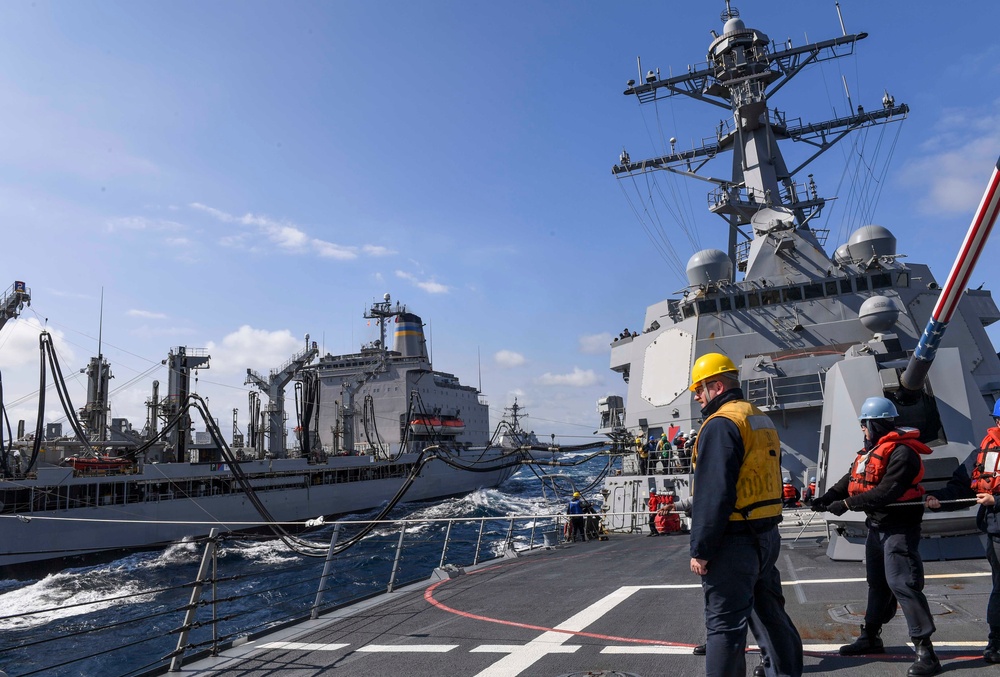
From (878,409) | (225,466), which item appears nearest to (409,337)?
(225,466)

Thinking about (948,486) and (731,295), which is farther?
(731,295)

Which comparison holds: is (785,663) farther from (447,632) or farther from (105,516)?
(105,516)

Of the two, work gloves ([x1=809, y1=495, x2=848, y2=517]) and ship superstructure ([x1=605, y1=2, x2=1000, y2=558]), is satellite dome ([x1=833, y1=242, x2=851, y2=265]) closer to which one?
ship superstructure ([x1=605, y1=2, x2=1000, y2=558])

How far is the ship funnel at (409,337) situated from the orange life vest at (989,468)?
49571 millimetres

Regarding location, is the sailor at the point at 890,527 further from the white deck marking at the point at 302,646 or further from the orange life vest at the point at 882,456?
the white deck marking at the point at 302,646

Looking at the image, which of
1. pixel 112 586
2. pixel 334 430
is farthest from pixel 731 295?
pixel 334 430

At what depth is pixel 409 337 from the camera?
53438 millimetres

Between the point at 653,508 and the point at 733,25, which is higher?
the point at 733,25

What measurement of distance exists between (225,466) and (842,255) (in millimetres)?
26033

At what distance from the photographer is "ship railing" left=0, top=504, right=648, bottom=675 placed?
479cm

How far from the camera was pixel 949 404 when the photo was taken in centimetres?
725

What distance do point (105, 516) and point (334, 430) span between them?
18259 millimetres

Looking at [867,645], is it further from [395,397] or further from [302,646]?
[395,397]

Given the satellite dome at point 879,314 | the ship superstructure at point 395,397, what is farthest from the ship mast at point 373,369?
the satellite dome at point 879,314
